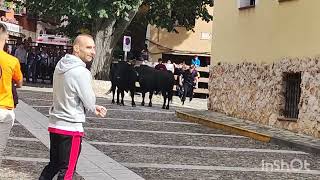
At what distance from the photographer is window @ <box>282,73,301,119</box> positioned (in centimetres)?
1387

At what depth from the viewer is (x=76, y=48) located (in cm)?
545

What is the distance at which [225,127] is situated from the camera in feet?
46.8

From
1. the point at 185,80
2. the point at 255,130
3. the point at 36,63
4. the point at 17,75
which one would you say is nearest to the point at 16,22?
the point at 36,63

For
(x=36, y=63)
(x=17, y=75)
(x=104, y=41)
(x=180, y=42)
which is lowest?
(x=17, y=75)

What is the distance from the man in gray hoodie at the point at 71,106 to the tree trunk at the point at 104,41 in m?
22.0

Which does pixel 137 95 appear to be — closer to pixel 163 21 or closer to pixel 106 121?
pixel 163 21

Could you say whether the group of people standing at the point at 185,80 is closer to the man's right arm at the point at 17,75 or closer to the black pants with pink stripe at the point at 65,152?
the man's right arm at the point at 17,75

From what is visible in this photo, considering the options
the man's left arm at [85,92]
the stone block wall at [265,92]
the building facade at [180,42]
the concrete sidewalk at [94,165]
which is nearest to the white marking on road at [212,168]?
the concrete sidewalk at [94,165]

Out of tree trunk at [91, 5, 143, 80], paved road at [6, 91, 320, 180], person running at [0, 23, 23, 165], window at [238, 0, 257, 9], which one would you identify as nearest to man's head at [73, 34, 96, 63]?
person running at [0, 23, 23, 165]

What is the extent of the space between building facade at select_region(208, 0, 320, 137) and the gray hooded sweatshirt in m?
8.13

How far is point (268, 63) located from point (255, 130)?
237cm

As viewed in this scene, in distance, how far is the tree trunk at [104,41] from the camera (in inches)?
1091

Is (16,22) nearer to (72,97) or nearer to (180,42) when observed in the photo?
(180,42)

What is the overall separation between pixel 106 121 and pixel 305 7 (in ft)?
17.5
